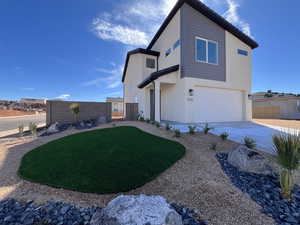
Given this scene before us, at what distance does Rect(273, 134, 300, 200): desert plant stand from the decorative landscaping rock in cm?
18

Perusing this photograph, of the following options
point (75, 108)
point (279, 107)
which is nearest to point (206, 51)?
point (75, 108)

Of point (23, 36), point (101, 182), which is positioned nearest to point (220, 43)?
point (101, 182)

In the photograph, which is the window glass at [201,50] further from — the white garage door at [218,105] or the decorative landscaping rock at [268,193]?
the decorative landscaping rock at [268,193]

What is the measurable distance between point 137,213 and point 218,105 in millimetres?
10252

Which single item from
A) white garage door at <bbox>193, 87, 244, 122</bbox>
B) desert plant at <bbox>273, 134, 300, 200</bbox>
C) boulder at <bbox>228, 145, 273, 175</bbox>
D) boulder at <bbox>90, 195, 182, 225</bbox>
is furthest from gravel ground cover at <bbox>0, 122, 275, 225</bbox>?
white garage door at <bbox>193, 87, 244, 122</bbox>

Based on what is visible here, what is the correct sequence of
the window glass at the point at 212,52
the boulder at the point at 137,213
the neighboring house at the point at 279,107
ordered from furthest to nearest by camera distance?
the neighboring house at the point at 279,107 < the window glass at the point at 212,52 < the boulder at the point at 137,213

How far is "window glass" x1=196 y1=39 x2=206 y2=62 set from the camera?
31.7 feet

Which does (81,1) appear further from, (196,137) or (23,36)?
(196,137)

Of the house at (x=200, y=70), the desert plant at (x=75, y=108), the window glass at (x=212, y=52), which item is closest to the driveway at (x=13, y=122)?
the desert plant at (x=75, y=108)

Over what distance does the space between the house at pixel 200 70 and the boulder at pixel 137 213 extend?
7.54 metres

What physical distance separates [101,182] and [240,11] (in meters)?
13.0

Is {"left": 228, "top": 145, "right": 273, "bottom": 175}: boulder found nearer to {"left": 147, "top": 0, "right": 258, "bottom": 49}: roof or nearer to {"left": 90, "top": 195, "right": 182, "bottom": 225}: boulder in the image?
{"left": 90, "top": 195, "right": 182, "bottom": 225}: boulder

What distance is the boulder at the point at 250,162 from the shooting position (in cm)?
356

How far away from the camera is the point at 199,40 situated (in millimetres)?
9688
